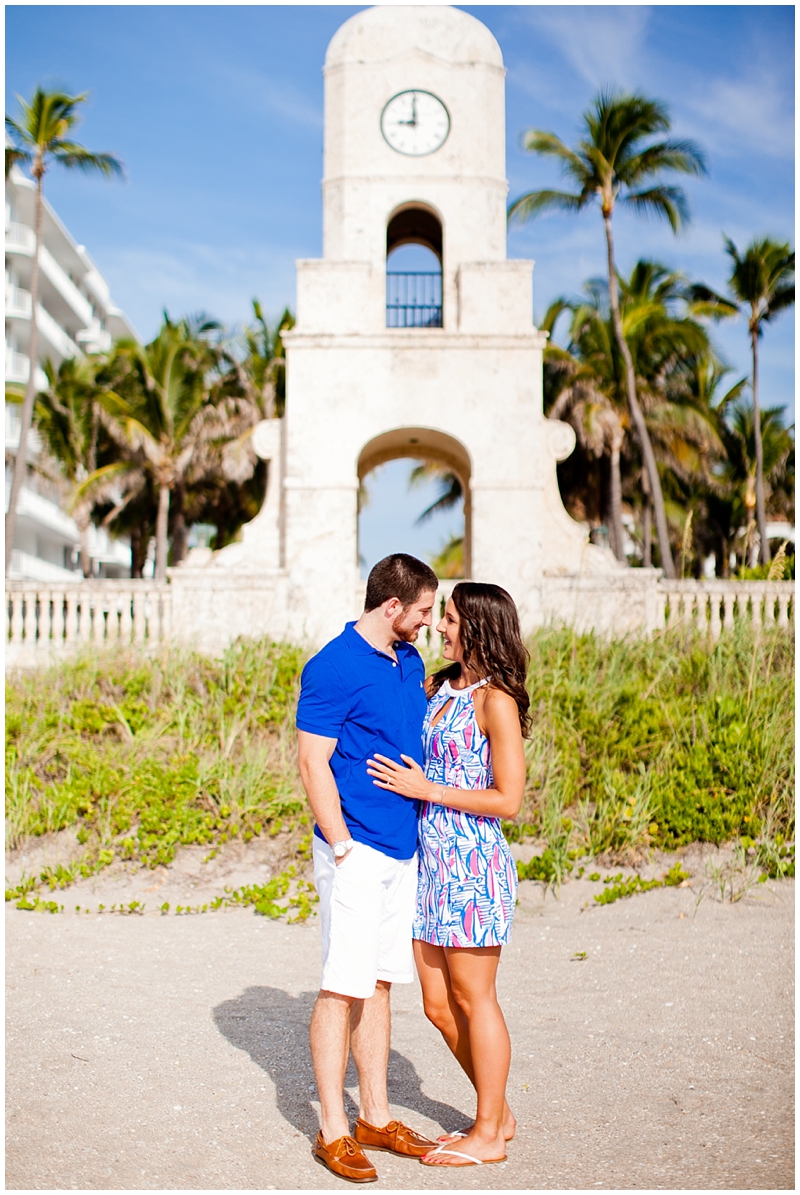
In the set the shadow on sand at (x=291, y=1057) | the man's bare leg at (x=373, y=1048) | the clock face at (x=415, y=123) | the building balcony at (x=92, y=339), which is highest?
the building balcony at (x=92, y=339)

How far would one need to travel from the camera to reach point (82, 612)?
13008mm

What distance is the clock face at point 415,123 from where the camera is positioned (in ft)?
51.0

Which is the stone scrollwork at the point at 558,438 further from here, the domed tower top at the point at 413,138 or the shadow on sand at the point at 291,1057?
the shadow on sand at the point at 291,1057

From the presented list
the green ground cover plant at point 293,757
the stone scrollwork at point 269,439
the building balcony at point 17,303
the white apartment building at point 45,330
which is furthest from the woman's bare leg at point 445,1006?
the building balcony at point 17,303

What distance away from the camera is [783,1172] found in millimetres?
3324

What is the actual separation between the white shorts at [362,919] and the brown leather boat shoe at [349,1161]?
1.55ft

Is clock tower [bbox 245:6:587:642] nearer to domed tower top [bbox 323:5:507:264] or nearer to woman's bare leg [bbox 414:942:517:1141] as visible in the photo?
domed tower top [bbox 323:5:507:264]

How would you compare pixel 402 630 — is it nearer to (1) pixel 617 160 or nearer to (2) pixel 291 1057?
(2) pixel 291 1057

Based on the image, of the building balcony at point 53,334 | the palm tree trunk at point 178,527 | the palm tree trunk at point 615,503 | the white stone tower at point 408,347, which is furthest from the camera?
the building balcony at point 53,334

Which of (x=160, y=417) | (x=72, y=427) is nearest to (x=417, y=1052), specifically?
(x=160, y=417)

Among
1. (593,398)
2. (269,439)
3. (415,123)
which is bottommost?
(269,439)

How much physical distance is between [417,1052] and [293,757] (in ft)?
14.5

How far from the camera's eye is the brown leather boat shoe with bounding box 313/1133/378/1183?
3.23m

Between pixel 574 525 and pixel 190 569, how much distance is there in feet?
18.9
